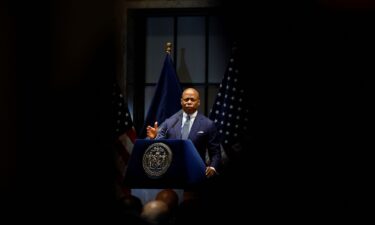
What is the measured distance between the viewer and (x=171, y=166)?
6715mm

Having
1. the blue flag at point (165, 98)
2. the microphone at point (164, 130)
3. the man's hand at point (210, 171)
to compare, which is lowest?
the man's hand at point (210, 171)

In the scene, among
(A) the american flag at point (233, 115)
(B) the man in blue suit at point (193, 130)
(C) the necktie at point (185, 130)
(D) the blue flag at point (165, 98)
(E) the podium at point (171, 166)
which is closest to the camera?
(E) the podium at point (171, 166)

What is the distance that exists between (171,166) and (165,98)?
5.39 ft

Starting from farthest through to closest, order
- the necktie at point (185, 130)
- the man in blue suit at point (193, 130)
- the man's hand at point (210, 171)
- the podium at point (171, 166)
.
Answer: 1. the necktie at point (185, 130)
2. the man in blue suit at point (193, 130)
3. the man's hand at point (210, 171)
4. the podium at point (171, 166)

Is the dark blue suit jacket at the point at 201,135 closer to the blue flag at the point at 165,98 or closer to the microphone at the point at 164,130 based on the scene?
the microphone at the point at 164,130

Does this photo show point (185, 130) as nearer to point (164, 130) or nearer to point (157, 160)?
point (164, 130)

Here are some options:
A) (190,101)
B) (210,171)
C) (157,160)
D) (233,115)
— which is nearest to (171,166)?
(157,160)

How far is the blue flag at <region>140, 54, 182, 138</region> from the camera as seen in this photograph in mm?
8117

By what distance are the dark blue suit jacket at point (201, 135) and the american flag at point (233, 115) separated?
1.93 feet

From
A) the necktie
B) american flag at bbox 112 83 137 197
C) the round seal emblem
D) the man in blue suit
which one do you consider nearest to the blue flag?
american flag at bbox 112 83 137 197

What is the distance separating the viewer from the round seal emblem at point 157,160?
22.0 ft

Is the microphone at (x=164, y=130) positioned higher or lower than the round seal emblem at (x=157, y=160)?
higher

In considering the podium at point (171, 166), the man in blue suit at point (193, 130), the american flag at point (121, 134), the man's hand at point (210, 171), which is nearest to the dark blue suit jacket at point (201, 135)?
the man in blue suit at point (193, 130)

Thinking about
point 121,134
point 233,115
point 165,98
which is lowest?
point 121,134
